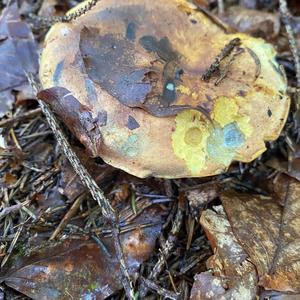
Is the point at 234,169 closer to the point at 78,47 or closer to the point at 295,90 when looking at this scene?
the point at 295,90

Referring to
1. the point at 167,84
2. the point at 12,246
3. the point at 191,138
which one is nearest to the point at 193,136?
the point at 191,138

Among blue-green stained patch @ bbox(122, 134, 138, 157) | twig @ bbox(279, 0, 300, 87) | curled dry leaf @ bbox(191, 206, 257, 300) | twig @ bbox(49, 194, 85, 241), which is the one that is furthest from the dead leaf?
twig @ bbox(279, 0, 300, 87)

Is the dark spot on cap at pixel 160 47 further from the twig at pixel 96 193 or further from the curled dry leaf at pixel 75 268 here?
the curled dry leaf at pixel 75 268

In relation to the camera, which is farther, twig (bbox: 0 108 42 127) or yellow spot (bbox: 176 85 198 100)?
twig (bbox: 0 108 42 127)

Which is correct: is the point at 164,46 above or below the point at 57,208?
above

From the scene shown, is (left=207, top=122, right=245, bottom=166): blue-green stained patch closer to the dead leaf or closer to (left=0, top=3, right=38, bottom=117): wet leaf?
the dead leaf

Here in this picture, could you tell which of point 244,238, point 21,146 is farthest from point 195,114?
point 21,146

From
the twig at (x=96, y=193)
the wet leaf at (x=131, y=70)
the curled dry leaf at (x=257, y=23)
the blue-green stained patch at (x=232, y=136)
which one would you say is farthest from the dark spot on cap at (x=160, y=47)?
the curled dry leaf at (x=257, y=23)
